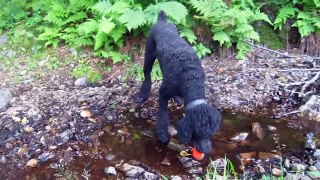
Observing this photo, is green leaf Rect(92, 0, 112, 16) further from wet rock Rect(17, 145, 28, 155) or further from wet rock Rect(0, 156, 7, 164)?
wet rock Rect(0, 156, 7, 164)

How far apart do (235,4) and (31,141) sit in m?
3.97

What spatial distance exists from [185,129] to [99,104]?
199 cm

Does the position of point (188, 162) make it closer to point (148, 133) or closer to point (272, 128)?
point (148, 133)

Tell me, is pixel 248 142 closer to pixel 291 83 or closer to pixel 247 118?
pixel 247 118

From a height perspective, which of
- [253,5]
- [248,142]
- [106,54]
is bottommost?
[248,142]

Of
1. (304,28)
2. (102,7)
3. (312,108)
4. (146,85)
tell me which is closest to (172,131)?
(146,85)

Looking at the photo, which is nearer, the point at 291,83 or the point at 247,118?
the point at 247,118

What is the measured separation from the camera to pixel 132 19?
5.56 metres

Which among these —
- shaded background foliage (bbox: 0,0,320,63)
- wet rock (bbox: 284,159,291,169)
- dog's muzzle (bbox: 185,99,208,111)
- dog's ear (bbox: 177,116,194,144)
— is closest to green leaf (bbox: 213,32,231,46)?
shaded background foliage (bbox: 0,0,320,63)

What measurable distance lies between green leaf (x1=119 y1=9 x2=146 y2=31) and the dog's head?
225cm

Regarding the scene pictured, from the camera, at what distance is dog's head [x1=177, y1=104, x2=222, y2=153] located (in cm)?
354

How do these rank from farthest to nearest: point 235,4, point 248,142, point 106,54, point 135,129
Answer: point 235,4
point 106,54
point 135,129
point 248,142

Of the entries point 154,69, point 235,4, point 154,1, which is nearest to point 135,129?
point 154,69

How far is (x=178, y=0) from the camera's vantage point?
621cm
